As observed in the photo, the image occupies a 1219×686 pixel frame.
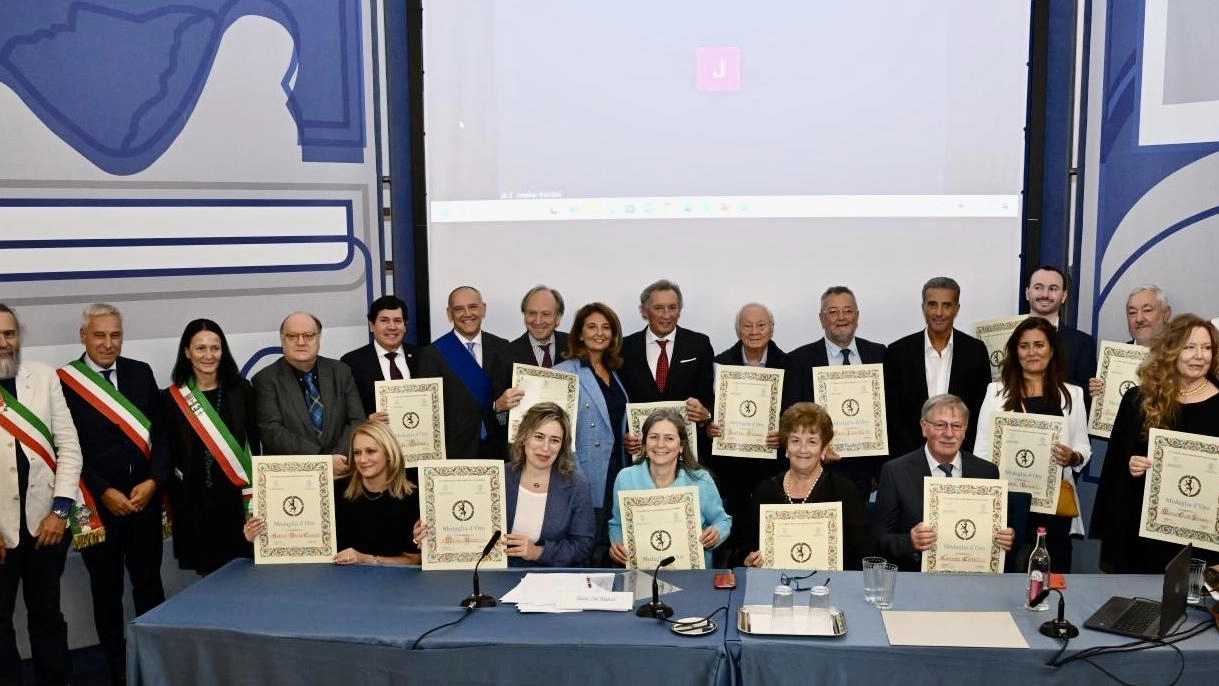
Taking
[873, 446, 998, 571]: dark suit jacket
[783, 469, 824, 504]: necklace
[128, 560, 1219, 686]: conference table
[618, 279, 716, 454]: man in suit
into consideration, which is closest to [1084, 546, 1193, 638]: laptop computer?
[128, 560, 1219, 686]: conference table

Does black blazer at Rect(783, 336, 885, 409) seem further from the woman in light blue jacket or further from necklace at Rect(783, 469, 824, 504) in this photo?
necklace at Rect(783, 469, 824, 504)

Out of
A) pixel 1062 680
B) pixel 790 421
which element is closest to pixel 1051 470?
pixel 790 421

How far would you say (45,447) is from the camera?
4363 mm

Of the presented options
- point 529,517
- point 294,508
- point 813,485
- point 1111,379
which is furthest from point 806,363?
point 294,508

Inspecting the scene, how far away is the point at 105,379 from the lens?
4.62m

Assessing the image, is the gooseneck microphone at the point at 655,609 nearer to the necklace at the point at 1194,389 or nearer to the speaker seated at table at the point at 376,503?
the speaker seated at table at the point at 376,503

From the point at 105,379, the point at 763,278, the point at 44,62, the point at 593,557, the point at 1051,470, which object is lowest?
the point at 593,557

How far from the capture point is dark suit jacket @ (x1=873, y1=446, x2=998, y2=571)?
13.3ft

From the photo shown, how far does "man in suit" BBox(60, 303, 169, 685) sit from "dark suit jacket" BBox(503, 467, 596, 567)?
173 cm

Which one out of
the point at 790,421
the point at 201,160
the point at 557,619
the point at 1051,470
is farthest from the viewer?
the point at 201,160

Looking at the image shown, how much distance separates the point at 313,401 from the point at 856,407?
8.05ft

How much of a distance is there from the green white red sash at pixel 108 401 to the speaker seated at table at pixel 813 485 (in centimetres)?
274

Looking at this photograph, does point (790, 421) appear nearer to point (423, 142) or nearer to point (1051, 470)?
point (1051, 470)

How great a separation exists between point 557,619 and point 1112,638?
166 centimetres
